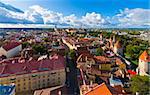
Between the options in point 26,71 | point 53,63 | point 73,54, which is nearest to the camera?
point 26,71

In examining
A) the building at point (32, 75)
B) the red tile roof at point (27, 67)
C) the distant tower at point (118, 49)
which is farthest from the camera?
the distant tower at point (118, 49)

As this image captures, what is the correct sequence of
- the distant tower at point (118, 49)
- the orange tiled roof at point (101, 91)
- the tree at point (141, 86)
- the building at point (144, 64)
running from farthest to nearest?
the distant tower at point (118, 49) < the building at point (144, 64) < the tree at point (141, 86) < the orange tiled roof at point (101, 91)

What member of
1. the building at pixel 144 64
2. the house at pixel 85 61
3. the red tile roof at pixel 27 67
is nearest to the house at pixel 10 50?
the house at pixel 85 61

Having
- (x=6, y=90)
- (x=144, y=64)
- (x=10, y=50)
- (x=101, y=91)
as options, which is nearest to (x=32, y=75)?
(x=6, y=90)

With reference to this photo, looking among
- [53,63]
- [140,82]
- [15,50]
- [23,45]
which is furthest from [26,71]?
[23,45]

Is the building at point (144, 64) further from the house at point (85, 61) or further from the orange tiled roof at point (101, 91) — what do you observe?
the orange tiled roof at point (101, 91)

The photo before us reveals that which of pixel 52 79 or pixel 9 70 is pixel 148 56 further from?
pixel 9 70

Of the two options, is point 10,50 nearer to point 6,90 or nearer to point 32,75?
point 32,75

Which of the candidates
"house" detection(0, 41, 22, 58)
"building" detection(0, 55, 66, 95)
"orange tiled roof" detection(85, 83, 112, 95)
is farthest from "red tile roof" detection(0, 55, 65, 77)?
"house" detection(0, 41, 22, 58)
